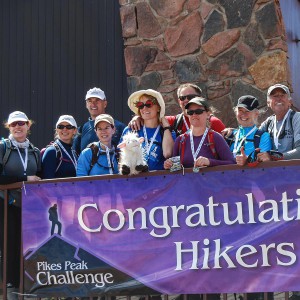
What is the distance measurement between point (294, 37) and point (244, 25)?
1.05 meters

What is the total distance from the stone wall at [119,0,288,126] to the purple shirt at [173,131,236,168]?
8.86ft

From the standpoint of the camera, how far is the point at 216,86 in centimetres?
855

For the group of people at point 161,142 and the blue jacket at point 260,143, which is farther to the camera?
the blue jacket at point 260,143

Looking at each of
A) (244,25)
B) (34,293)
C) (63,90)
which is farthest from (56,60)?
(34,293)

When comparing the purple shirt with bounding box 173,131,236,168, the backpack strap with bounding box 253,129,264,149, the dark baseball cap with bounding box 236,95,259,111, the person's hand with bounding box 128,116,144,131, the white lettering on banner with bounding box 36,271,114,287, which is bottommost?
the white lettering on banner with bounding box 36,271,114,287

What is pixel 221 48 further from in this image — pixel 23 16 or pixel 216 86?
pixel 23 16

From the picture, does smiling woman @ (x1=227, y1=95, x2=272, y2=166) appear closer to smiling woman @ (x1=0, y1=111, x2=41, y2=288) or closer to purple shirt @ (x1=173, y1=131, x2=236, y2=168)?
purple shirt @ (x1=173, y1=131, x2=236, y2=168)

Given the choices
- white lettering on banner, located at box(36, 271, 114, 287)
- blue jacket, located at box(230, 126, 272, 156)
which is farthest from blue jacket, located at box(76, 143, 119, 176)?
blue jacket, located at box(230, 126, 272, 156)

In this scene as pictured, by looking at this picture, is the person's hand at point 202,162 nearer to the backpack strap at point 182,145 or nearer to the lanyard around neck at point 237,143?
the backpack strap at point 182,145

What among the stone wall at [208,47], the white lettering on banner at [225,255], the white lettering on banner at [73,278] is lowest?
the white lettering on banner at [73,278]

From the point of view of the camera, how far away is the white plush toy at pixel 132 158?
223 inches

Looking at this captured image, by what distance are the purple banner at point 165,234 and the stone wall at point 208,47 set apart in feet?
9.83

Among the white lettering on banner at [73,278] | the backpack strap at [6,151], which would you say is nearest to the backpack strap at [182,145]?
the white lettering on banner at [73,278]

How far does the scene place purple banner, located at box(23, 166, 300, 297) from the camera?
17.6 feet
